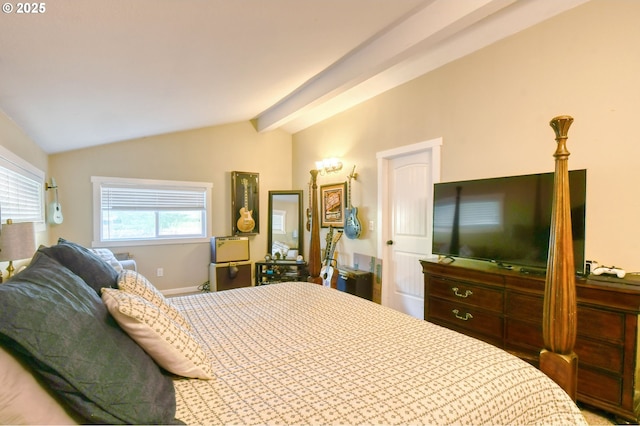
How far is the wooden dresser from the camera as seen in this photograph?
1.77 meters

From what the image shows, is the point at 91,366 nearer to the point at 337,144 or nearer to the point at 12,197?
the point at 12,197

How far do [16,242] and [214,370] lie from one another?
158cm

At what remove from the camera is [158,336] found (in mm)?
1014

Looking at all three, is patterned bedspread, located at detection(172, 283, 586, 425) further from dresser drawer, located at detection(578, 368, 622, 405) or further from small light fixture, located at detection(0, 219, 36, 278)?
small light fixture, located at detection(0, 219, 36, 278)

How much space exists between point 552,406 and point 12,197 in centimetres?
372

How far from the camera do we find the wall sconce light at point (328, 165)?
176 inches

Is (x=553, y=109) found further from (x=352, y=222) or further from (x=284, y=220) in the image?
(x=284, y=220)

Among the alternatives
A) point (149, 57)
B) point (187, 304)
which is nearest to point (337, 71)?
point (149, 57)

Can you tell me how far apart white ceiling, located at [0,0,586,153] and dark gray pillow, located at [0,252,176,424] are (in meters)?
1.28

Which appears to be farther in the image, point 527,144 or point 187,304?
point 527,144

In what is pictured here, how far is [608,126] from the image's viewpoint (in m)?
2.14

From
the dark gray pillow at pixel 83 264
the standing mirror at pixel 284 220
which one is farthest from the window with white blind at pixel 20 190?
the standing mirror at pixel 284 220

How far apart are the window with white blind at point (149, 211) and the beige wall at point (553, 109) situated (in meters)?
3.17

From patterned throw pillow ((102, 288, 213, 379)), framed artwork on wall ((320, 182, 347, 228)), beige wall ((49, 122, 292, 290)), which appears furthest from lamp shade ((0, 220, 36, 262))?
A: framed artwork on wall ((320, 182, 347, 228))
